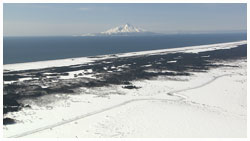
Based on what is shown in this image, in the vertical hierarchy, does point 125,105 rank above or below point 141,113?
above

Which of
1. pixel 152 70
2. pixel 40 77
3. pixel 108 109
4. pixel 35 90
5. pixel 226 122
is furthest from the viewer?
pixel 152 70

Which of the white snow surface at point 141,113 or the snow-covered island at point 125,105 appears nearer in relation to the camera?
the white snow surface at point 141,113

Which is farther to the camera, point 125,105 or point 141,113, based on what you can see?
point 125,105

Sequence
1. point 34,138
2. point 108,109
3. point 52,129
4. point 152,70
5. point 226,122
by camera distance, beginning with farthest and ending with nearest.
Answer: point 152,70, point 108,109, point 226,122, point 52,129, point 34,138

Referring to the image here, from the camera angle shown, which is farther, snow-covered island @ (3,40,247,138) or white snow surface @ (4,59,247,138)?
snow-covered island @ (3,40,247,138)

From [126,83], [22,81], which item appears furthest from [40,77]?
[126,83]

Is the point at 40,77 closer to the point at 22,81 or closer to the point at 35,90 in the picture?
the point at 22,81

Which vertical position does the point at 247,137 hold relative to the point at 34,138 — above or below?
below

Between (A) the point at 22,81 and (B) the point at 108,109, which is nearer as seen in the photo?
(B) the point at 108,109
